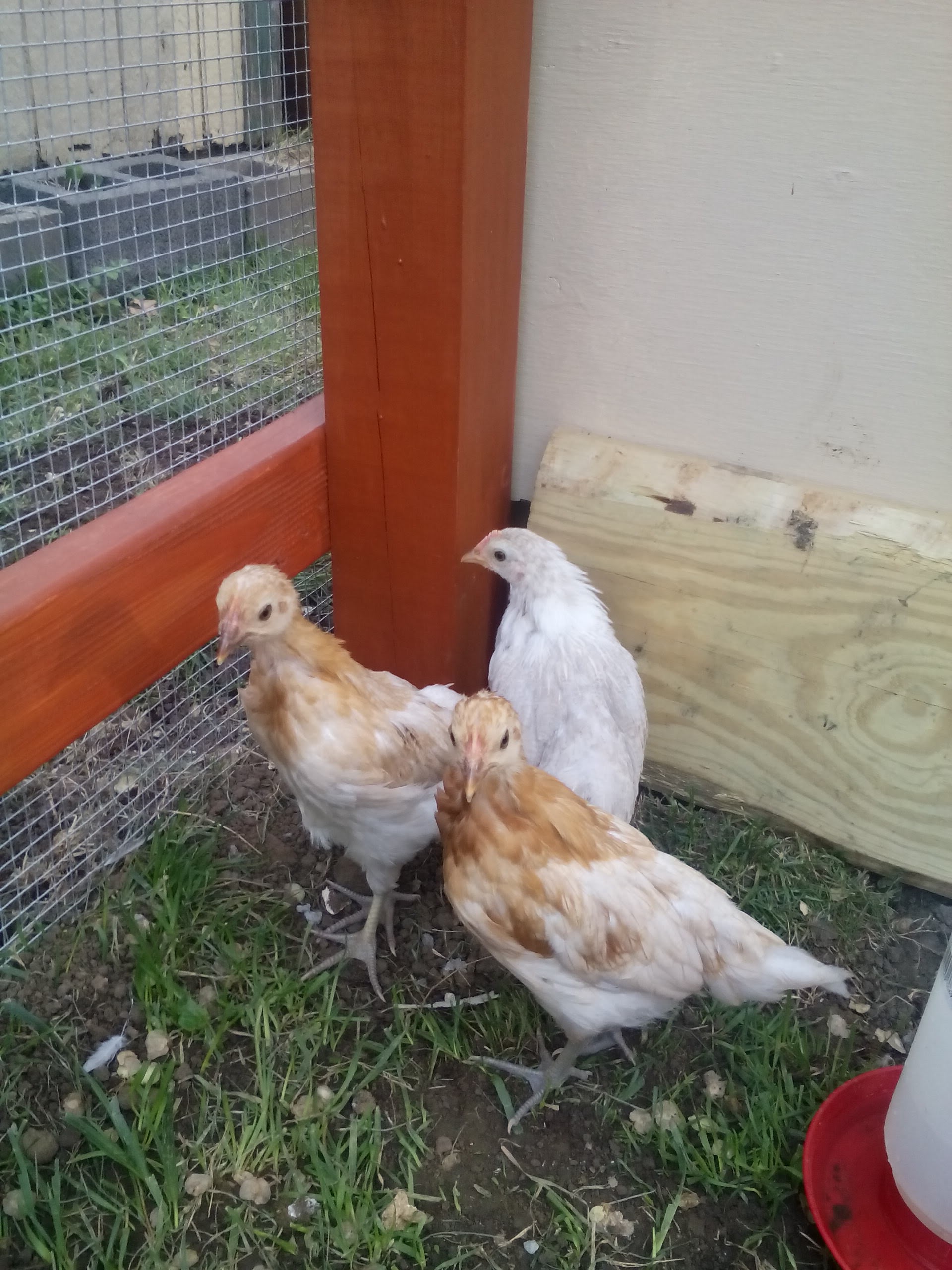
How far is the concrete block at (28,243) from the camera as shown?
1.81 meters

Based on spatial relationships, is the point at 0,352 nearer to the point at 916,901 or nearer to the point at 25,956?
the point at 25,956

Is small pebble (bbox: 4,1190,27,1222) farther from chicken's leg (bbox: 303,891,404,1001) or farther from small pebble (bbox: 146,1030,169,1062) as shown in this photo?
chicken's leg (bbox: 303,891,404,1001)

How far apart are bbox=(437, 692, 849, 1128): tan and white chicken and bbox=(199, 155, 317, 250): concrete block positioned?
1.11 m

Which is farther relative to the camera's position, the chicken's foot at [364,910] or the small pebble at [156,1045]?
the chicken's foot at [364,910]

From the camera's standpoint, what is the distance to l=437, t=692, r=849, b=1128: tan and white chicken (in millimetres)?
1427

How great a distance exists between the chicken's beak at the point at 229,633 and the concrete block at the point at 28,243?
25.5 inches

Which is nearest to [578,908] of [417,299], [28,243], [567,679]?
[567,679]

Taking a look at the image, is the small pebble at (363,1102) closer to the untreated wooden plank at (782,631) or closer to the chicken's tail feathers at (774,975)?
the chicken's tail feathers at (774,975)

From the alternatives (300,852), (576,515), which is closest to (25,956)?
(300,852)

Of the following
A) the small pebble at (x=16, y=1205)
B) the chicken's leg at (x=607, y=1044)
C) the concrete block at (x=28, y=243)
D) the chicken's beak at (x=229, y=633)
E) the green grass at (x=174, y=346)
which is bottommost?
the chicken's leg at (x=607, y=1044)

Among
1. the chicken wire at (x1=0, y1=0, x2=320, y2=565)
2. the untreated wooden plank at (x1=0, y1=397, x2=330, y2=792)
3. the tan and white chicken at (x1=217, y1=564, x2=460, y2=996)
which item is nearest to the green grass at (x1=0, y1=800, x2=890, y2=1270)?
the tan and white chicken at (x1=217, y1=564, x2=460, y2=996)

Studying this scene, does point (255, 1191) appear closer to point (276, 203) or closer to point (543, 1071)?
point (543, 1071)

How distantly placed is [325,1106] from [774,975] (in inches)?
28.6

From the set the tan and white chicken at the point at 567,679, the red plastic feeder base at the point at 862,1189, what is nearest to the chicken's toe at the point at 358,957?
the tan and white chicken at the point at 567,679
